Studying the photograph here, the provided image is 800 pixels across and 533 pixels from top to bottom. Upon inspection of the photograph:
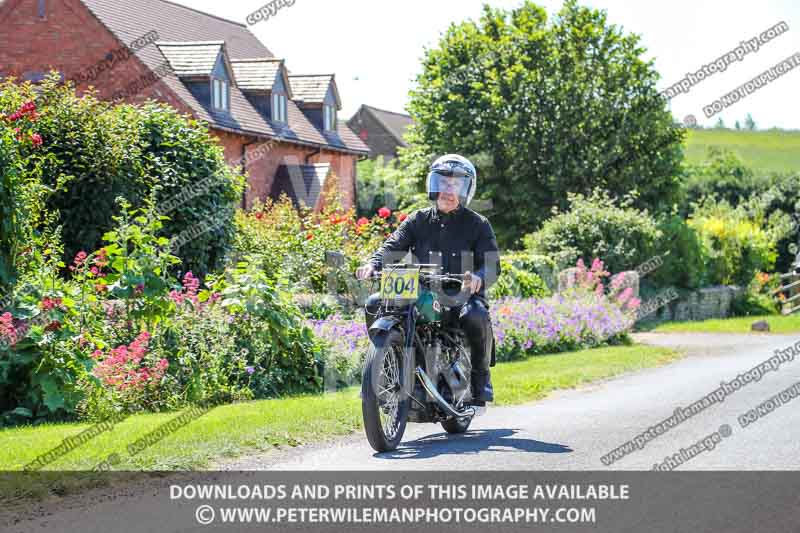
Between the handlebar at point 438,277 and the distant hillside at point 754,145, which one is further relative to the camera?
the distant hillside at point 754,145

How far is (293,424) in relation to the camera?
913 centimetres

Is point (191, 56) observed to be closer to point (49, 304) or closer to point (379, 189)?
point (379, 189)

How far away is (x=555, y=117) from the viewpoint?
120ft

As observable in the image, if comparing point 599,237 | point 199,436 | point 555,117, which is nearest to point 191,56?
point 555,117

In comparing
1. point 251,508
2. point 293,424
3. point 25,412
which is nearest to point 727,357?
point 293,424

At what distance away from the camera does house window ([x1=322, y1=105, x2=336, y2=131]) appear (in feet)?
137

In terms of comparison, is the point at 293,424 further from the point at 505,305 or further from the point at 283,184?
the point at 283,184

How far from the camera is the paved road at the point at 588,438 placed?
7473 mm

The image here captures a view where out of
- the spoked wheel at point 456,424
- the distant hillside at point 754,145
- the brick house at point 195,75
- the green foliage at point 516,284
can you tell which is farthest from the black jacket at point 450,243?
the distant hillside at point 754,145

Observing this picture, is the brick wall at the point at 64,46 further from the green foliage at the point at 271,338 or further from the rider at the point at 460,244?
the rider at the point at 460,244

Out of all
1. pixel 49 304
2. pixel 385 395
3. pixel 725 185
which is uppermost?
pixel 725 185

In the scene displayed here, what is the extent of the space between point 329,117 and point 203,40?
6.02 meters

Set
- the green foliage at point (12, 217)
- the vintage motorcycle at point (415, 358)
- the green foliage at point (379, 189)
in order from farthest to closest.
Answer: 1. the green foliage at point (379, 189)
2. the green foliage at point (12, 217)
3. the vintage motorcycle at point (415, 358)

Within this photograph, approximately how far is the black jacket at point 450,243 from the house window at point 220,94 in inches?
1003
